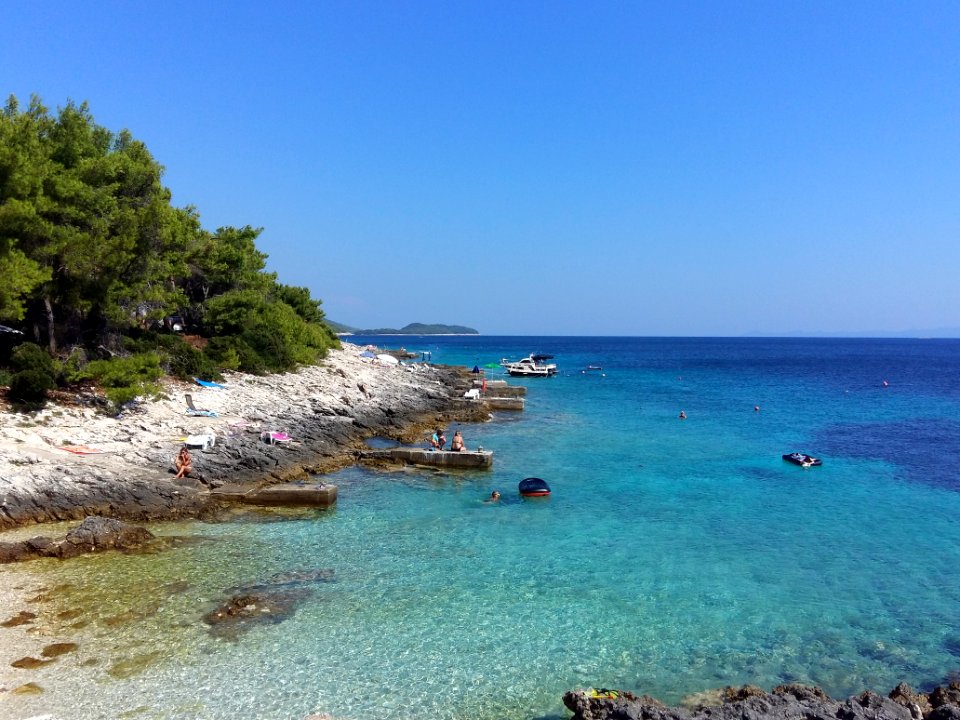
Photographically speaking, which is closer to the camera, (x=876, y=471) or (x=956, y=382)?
(x=876, y=471)

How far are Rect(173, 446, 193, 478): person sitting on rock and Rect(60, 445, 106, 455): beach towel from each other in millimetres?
2360

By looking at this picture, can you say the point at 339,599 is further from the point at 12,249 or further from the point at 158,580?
the point at 12,249

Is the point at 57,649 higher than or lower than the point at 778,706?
lower

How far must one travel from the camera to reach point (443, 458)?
88.0 feet

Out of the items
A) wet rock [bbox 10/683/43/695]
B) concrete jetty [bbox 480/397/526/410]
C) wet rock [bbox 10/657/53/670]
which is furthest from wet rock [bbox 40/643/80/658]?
concrete jetty [bbox 480/397/526/410]

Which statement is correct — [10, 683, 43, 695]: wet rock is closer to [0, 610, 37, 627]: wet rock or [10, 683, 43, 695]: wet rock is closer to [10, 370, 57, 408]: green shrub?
[0, 610, 37, 627]: wet rock

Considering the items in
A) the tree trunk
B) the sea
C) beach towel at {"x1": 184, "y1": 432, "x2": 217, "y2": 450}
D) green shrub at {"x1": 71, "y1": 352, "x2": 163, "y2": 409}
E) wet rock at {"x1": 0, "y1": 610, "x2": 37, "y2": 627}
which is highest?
the tree trunk

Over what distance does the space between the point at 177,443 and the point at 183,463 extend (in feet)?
8.21

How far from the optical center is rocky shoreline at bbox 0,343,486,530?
719 inches

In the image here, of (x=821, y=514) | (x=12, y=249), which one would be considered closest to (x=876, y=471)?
(x=821, y=514)

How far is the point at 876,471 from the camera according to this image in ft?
94.6

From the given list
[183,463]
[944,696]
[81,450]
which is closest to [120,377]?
[81,450]

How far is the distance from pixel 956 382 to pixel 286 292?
8045 centimetres

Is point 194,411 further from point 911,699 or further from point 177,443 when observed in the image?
point 911,699
